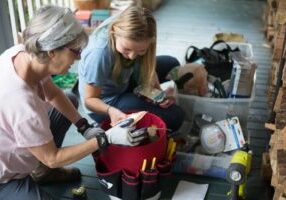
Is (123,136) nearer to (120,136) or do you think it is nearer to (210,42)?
(120,136)

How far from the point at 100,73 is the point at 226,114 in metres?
0.73

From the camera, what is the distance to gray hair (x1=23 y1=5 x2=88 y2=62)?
122cm

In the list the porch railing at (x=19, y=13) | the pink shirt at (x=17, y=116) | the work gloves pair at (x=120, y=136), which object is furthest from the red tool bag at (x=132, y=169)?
the porch railing at (x=19, y=13)

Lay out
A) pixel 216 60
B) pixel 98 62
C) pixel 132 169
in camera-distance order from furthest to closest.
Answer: pixel 216 60
pixel 98 62
pixel 132 169

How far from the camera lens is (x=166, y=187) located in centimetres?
180

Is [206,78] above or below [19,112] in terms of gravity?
below

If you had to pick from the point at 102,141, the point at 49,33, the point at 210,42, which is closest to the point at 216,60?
the point at 210,42

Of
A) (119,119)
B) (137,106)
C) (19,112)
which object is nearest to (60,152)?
(19,112)

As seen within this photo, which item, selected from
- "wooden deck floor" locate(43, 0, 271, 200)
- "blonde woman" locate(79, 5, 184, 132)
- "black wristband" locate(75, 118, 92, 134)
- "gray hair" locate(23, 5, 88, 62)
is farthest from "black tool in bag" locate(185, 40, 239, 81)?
"gray hair" locate(23, 5, 88, 62)

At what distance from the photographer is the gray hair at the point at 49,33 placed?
1.22 metres

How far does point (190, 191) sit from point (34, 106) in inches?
33.5

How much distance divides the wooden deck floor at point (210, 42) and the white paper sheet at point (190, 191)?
3 centimetres

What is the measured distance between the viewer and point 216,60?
238 cm

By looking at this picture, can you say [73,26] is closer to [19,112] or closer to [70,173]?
[19,112]
